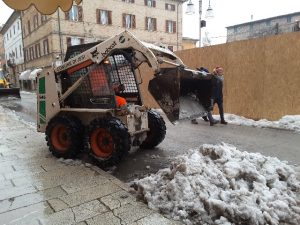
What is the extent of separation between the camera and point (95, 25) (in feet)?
101

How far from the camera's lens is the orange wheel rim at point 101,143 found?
562 cm

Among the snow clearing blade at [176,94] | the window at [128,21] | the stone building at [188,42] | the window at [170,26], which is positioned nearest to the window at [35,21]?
the window at [128,21]

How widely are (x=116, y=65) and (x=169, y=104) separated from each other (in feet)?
6.13

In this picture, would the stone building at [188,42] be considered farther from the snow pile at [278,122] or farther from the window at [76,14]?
the snow pile at [278,122]

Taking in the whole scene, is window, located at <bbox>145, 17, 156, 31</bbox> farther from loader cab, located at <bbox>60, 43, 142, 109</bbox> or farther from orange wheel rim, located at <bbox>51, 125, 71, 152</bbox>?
orange wheel rim, located at <bbox>51, 125, 71, 152</bbox>

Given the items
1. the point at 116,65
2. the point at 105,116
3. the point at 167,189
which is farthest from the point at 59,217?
the point at 116,65

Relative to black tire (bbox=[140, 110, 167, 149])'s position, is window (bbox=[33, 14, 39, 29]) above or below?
above

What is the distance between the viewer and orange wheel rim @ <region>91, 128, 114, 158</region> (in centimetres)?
562

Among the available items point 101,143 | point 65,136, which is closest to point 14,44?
point 65,136

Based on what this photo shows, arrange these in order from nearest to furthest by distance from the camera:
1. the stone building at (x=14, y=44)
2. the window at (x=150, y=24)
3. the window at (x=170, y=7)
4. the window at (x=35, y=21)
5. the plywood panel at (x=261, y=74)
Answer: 1. the plywood panel at (x=261, y=74)
2. the window at (x=35, y=21)
3. the window at (x=150, y=24)
4. the window at (x=170, y=7)
5. the stone building at (x=14, y=44)

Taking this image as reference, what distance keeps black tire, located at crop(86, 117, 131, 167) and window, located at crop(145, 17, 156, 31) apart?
30.8m

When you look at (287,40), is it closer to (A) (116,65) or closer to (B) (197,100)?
(B) (197,100)

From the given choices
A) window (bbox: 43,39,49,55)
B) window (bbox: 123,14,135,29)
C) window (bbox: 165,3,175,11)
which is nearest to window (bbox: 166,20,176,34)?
window (bbox: 165,3,175,11)

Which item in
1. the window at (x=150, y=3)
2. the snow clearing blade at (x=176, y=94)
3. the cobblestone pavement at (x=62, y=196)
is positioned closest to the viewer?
the cobblestone pavement at (x=62, y=196)
